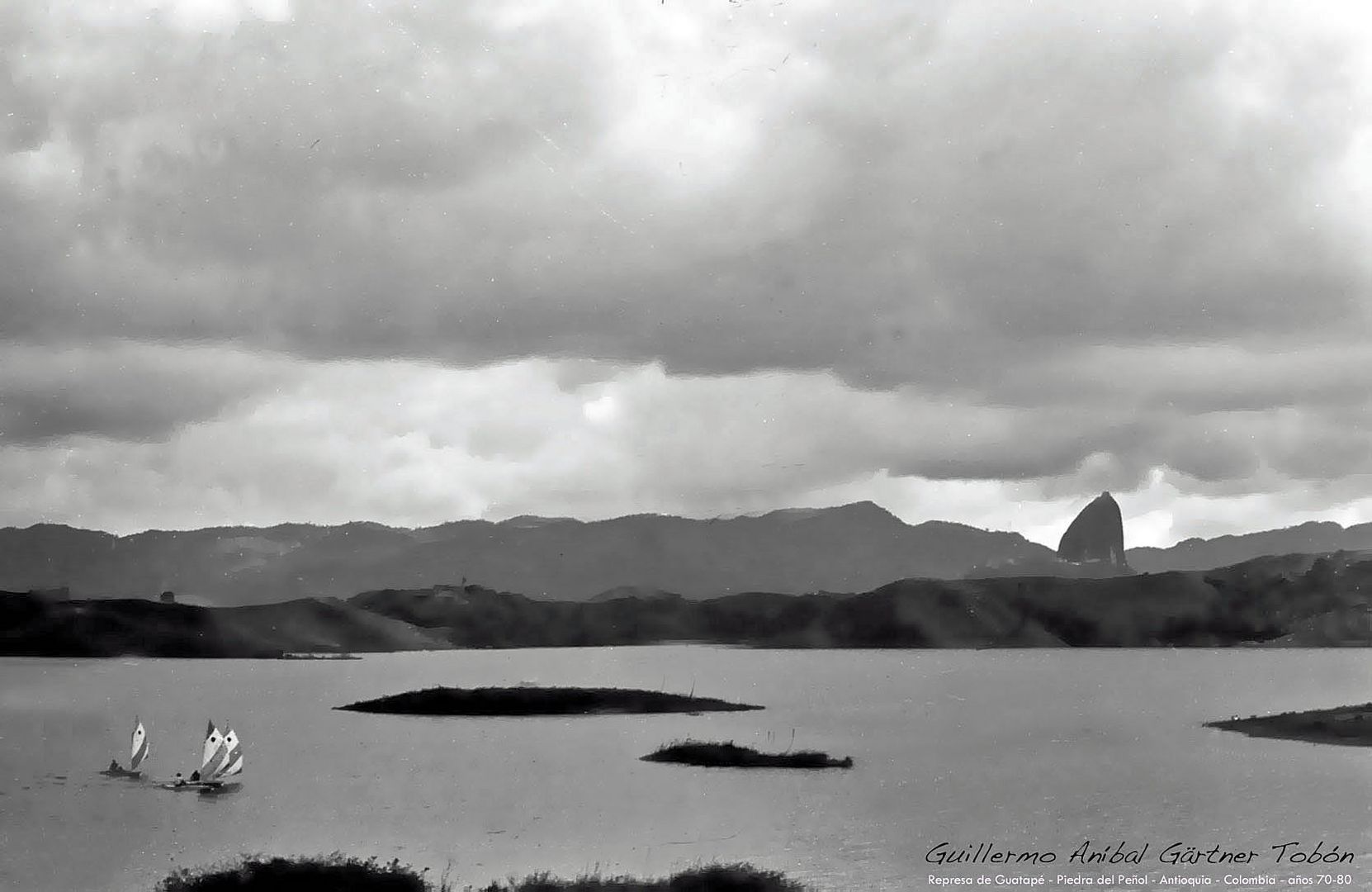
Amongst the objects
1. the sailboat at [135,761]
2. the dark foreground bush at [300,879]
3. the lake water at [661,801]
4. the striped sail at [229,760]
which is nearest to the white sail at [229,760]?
the striped sail at [229,760]

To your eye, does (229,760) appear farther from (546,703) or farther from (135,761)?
(546,703)

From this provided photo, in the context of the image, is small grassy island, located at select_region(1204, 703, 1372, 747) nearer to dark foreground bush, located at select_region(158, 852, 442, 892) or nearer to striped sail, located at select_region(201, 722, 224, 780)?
dark foreground bush, located at select_region(158, 852, 442, 892)

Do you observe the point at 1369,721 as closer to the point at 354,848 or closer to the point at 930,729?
the point at 930,729

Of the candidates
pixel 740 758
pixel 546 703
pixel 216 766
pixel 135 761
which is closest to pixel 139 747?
pixel 135 761

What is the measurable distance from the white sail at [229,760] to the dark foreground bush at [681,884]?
59454mm

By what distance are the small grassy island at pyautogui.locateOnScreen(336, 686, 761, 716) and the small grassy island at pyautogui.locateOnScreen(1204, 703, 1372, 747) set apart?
6410 cm

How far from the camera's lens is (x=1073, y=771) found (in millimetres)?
105750

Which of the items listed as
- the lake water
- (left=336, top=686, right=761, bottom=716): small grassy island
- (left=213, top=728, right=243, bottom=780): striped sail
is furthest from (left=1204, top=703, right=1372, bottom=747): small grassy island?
(left=213, top=728, right=243, bottom=780): striped sail

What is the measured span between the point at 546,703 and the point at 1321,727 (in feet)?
289

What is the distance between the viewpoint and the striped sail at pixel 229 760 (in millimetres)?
101125

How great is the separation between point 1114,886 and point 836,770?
4512 cm

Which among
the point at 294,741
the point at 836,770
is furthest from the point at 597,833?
the point at 294,741

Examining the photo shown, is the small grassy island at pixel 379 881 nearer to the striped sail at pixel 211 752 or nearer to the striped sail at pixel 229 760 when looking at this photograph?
the striped sail at pixel 211 752

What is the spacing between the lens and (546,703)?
16200 centimetres
